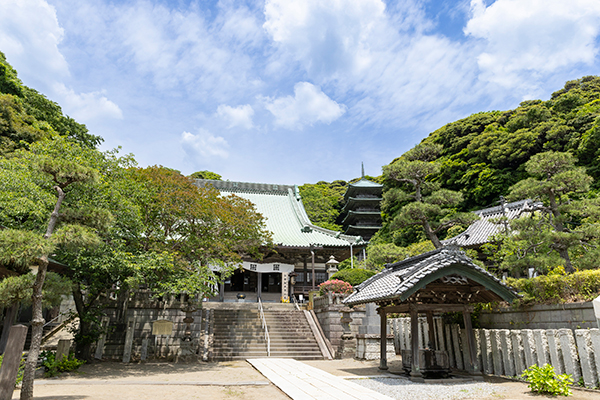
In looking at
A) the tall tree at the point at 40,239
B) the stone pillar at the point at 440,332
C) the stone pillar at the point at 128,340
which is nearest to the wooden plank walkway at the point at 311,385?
the stone pillar at the point at 440,332

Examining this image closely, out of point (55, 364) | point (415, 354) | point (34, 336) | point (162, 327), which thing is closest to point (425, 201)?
point (415, 354)

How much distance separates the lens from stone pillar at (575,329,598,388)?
282 inches

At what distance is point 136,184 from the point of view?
503 inches

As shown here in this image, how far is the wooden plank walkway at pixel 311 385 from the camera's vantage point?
732 centimetres

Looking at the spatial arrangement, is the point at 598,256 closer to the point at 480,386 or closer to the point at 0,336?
the point at 480,386

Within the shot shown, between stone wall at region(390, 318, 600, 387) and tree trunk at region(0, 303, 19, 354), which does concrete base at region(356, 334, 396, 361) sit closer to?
stone wall at region(390, 318, 600, 387)

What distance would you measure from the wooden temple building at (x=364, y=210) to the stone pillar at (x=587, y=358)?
40.0 meters

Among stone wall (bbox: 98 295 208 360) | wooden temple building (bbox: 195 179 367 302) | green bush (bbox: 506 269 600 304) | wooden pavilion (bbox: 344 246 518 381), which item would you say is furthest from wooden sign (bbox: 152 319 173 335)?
green bush (bbox: 506 269 600 304)

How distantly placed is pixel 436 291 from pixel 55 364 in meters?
11.0

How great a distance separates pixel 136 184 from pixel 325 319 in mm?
10401

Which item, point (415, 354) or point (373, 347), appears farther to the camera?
point (373, 347)

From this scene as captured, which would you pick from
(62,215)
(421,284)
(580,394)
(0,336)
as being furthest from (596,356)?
(0,336)

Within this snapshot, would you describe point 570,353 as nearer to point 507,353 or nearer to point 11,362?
point 507,353

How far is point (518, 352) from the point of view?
8.77m
